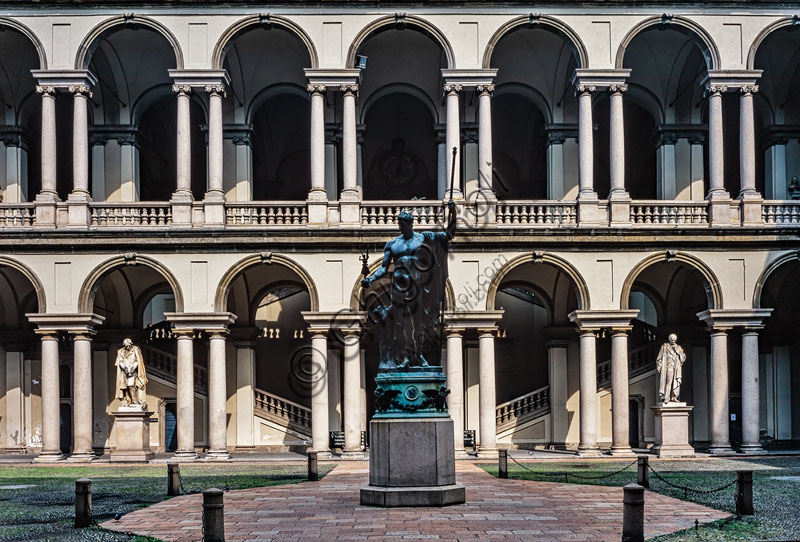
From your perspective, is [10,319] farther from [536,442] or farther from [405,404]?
[405,404]

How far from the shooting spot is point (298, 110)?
37.4 metres

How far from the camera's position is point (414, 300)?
17.8 metres

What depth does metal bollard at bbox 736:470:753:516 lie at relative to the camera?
1628 centimetres

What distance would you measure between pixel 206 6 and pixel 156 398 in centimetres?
1272

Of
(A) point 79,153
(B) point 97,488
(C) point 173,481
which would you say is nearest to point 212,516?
(C) point 173,481

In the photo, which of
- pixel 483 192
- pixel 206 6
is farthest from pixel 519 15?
pixel 206 6

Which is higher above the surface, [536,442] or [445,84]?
[445,84]

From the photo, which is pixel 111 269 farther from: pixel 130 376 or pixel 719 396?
pixel 719 396

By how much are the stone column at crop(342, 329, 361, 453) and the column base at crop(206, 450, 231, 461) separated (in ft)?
A: 11.4

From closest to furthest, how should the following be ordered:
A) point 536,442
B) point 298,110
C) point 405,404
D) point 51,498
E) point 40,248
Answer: point 405,404, point 51,498, point 40,248, point 536,442, point 298,110

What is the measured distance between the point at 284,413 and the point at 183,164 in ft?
29.7

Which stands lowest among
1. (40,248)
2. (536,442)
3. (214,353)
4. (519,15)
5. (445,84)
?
(536,442)

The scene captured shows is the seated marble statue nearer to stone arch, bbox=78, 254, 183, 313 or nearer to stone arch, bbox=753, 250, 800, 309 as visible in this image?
stone arch, bbox=78, 254, 183, 313

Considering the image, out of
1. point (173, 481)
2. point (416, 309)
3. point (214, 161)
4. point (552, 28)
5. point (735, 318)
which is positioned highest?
point (552, 28)
